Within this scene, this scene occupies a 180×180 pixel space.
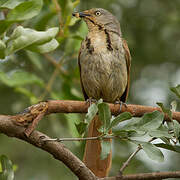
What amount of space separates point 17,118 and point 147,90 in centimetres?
419

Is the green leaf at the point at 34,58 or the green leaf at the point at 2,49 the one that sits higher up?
the green leaf at the point at 2,49

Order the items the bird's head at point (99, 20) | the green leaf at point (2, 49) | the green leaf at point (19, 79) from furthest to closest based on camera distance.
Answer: the bird's head at point (99, 20), the green leaf at point (19, 79), the green leaf at point (2, 49)

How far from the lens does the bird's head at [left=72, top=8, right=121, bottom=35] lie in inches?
178

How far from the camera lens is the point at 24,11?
261cm

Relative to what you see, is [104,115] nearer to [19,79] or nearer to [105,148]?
[105,148]

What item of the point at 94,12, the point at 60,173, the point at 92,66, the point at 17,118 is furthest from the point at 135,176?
the point at 60,173

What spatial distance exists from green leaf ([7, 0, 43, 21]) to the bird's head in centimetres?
187

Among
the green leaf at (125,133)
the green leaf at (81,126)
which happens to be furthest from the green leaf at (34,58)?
the green leaf at (125,133)

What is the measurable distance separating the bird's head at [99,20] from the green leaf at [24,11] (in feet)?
6.13

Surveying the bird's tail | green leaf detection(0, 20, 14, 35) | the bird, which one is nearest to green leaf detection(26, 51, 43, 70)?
the bird

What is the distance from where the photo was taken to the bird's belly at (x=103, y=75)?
4.19 m

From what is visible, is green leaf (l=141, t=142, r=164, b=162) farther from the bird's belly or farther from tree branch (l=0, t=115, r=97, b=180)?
the bird's belly

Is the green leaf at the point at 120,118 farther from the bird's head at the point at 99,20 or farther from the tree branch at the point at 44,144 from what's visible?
the bird's head at the point at 99,20

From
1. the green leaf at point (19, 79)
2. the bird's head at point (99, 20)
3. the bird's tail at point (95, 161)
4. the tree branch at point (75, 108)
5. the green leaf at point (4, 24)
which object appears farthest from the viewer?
the bird's head at point (99, 20)
